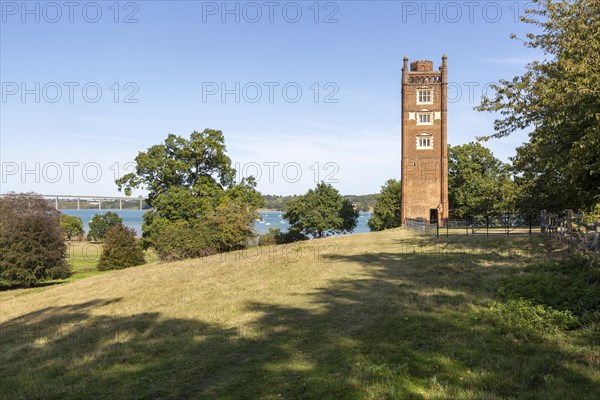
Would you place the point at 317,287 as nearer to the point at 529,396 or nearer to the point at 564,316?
the point at 564,316

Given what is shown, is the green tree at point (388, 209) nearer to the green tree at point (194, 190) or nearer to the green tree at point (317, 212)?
the green tree at point (317, 212)

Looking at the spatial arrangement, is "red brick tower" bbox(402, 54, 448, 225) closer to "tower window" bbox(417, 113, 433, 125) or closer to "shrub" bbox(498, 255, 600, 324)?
"tower window" bbox(417, 113, 433, 125)

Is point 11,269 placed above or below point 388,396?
below

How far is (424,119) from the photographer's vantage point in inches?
2117

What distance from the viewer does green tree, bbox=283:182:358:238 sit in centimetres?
7075

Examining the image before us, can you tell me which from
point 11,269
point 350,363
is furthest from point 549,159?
point 11,269

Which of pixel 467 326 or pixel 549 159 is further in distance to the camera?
pixel 549 159

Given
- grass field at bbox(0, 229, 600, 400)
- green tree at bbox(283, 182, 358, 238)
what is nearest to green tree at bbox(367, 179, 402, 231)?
green tree at bbox(283, 182, 358, 238)

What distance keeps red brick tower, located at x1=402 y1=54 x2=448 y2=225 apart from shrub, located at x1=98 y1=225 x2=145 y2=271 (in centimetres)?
3361

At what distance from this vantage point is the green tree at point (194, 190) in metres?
41.8

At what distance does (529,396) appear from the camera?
17.3ft

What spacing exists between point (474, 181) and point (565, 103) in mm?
49598

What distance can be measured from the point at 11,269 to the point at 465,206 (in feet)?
182

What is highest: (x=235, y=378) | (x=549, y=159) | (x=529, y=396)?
(x=549, y=159)
